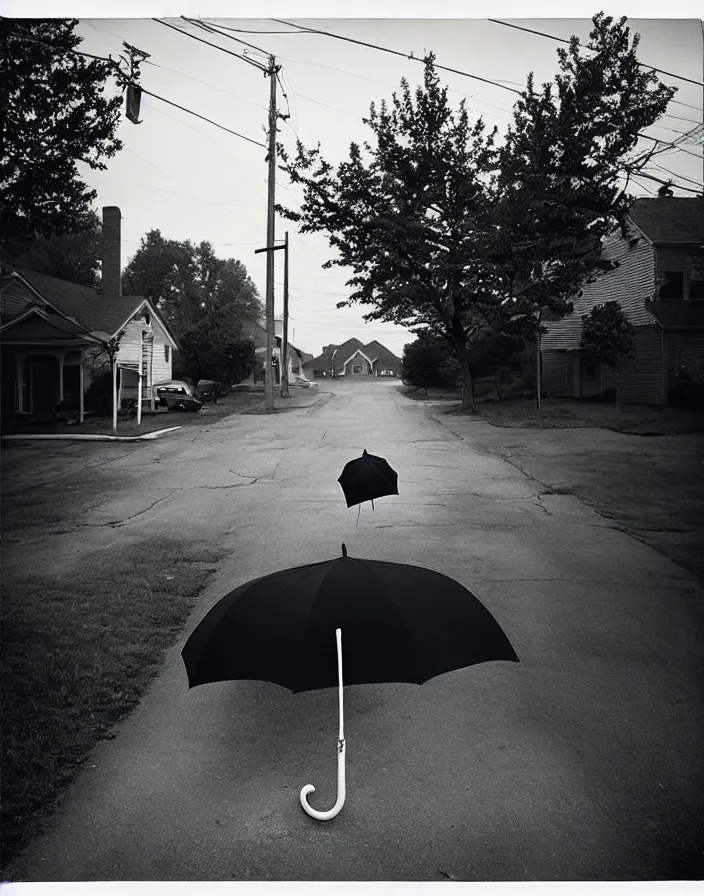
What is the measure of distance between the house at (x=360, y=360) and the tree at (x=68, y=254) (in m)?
1.45

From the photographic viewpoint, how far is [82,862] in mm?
1577

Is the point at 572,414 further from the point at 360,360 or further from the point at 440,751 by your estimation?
the point at 440,751

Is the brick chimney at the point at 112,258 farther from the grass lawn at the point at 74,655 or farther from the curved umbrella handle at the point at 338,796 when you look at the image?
the curved umbrella handle at the point at 338,796

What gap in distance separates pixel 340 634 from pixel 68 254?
7.45ft

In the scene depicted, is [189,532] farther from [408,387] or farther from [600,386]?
[600,386]

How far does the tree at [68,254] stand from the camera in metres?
2.77

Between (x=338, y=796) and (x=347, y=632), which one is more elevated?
(x=347, y=632)

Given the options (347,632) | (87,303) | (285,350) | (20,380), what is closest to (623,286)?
(347,632)

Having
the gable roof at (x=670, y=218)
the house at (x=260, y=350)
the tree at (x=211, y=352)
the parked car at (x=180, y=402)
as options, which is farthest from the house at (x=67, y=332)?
the gable roof at (x=670, y=218)

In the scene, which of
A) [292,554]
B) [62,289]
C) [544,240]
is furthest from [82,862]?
[544,240]

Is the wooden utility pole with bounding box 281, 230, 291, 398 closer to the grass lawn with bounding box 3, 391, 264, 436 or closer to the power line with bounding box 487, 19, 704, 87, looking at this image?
the grass lawn with bounding box 3, 391, 264, 436

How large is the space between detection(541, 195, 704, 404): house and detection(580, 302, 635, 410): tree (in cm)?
3

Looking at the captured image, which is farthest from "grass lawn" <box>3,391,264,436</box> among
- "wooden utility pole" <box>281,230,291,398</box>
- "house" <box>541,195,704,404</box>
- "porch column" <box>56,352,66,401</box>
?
"house" <box>541,195,704,404</box>

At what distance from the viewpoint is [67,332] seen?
9.18ft
